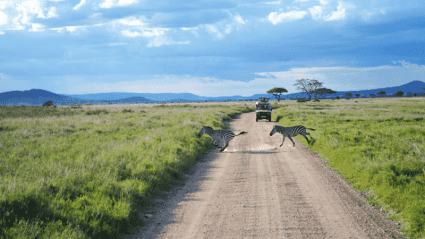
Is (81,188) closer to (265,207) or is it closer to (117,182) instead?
(117,182)

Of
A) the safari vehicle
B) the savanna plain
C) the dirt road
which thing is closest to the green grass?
the savanna plain

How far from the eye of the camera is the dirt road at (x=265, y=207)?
490cm

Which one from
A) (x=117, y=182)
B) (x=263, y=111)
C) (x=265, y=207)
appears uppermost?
(x=263, y=111)

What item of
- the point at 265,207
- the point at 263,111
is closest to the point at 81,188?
the point at 265,207

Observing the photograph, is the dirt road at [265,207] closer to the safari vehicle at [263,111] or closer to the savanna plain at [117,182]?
the savanna plain at [117,182]

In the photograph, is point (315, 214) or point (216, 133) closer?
point (315, 214)

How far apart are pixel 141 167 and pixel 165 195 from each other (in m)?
1.61

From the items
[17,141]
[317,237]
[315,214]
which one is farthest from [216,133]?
[17,141]

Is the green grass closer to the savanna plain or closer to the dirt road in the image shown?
the savanna plain

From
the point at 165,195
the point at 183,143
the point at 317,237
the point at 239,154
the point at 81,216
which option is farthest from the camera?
the point at 183,143

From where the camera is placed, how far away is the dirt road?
16.1 ft

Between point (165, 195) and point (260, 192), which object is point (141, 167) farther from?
point (260, 192)

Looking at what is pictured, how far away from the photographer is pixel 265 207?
19.3ft

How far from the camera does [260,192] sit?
6.87m
